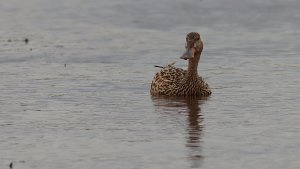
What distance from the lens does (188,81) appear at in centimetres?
1834

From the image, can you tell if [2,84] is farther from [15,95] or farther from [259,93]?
[259,93]

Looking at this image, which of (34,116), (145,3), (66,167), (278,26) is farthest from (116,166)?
(145,3)

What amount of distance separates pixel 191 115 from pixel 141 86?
307 centimetres

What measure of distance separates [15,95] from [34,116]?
1998 millimetres

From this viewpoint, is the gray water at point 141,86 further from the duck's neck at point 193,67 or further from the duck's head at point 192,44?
the duck's head at point 192,44

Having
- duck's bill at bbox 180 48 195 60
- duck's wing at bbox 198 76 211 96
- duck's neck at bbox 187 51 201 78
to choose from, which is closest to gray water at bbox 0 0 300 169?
duck's wing at bbox 198 76 211 96

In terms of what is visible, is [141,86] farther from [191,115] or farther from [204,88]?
[191,115]

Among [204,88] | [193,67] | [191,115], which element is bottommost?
[191,115]

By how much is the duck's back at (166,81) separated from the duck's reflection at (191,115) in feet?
0.92

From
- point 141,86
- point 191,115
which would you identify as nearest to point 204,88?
point 141,86

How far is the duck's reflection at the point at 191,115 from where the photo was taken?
13.1 metres

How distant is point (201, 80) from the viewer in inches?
725

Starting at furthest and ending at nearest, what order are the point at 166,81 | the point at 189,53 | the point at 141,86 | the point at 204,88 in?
the point at 141,86 → the point at 166,81 → the point at 189,53 → the point at 204,88

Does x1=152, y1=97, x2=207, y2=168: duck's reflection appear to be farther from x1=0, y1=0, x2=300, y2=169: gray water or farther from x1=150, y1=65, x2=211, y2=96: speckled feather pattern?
x1=150, y1=65, x2=211, y2=96: speckled feather pattern
